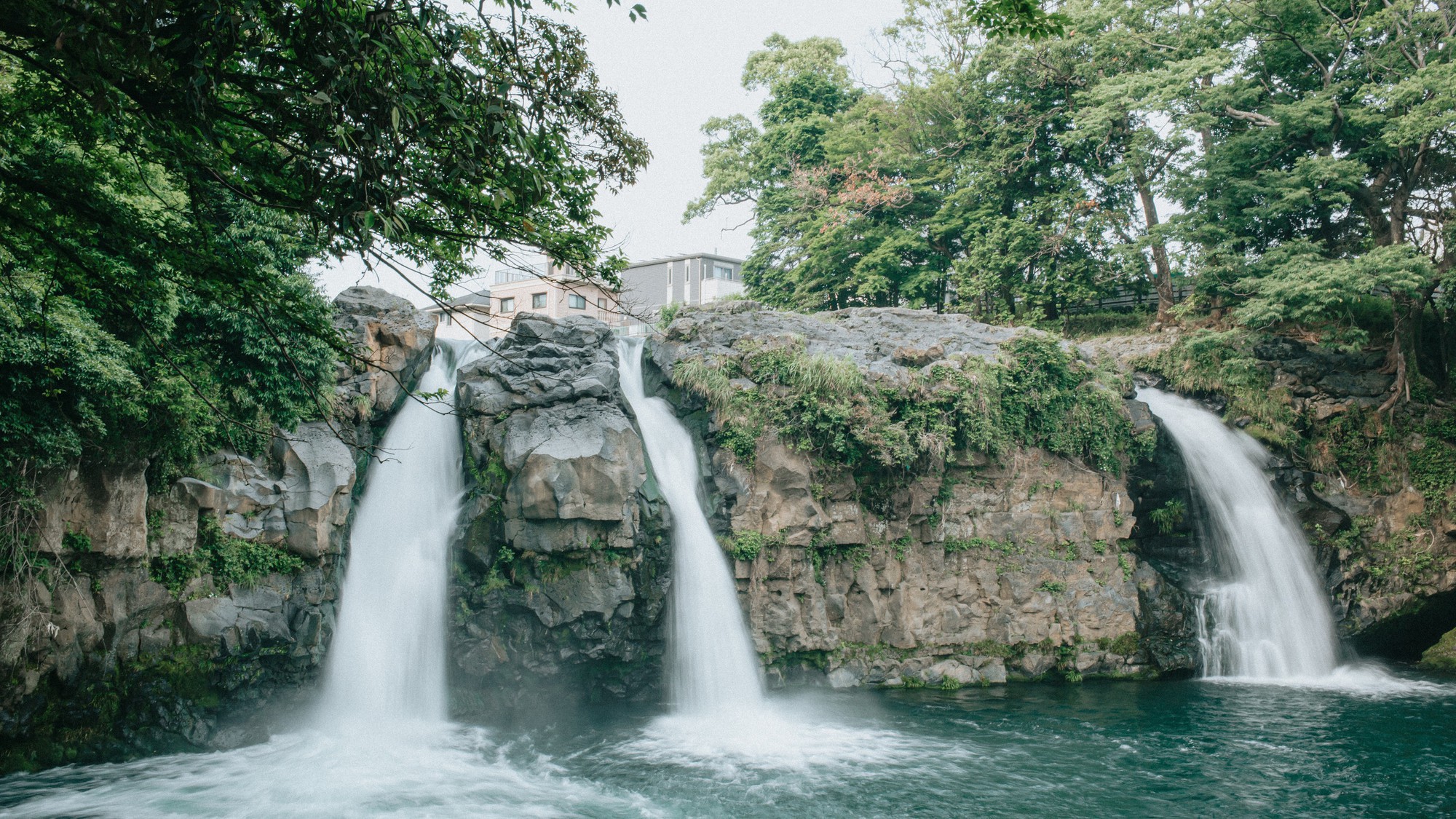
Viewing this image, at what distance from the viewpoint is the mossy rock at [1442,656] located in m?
17.1

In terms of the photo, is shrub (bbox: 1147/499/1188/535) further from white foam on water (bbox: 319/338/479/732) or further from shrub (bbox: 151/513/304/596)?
shrub (bbox: 151/513/304/596)

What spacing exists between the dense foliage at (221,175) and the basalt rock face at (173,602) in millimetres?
636

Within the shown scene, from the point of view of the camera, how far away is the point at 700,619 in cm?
1441

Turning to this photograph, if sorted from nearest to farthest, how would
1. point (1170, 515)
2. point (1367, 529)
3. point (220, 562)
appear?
1. point (220, 562)
2. point (1170, 515)
3. point (1367, 529)

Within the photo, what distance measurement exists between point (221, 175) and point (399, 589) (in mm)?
9343

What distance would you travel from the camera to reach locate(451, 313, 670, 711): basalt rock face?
1316 centimetres

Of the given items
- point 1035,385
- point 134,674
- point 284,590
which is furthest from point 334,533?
point 1035,385

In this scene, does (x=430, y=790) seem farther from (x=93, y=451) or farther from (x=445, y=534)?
(x=93, y=451)

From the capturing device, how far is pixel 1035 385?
17.0 metres

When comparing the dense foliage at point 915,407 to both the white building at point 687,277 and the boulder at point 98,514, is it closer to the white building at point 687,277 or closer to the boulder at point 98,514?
the boulder at point 98,514

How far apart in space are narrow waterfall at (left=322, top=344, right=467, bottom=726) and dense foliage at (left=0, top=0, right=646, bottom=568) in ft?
9.08

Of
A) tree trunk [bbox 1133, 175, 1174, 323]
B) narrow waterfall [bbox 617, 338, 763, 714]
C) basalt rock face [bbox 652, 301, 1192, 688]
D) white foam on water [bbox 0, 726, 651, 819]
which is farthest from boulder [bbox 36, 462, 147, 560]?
tree trunk [bbox 1133, 175, 1174, 323]

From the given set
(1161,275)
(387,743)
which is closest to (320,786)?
(387,743)

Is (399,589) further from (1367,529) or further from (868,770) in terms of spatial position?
(1367,529)
